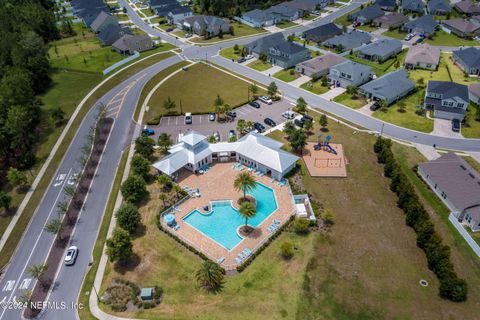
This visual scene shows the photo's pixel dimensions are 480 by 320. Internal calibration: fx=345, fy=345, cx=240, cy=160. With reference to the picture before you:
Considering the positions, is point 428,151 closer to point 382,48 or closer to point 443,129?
point 443,129

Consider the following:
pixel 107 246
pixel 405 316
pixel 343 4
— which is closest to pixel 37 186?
pixel 107 246

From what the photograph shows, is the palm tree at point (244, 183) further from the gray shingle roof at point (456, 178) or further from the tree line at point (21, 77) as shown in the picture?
the tree line at point (21, 77)

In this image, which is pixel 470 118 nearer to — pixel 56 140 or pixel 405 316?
pixel 405 316

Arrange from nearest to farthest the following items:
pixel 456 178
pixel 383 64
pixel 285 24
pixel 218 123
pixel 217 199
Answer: pixel 456 178 < pixel 217 199 < pixel 218 123 < pixel 383 64 < pixel 285 24

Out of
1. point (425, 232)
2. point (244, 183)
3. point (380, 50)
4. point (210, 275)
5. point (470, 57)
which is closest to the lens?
point (210, 275)

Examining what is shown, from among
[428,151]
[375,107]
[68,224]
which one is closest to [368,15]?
[375,107]

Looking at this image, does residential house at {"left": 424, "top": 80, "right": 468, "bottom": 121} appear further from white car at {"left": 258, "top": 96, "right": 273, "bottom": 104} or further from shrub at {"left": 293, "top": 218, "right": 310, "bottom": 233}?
shrub at {"left": 293, "top": 218, "right": 310, "bottom": 233}

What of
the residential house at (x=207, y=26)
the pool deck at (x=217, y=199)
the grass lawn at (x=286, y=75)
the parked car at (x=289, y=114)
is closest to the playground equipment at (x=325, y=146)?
the parked car at (x=289, y=114)
